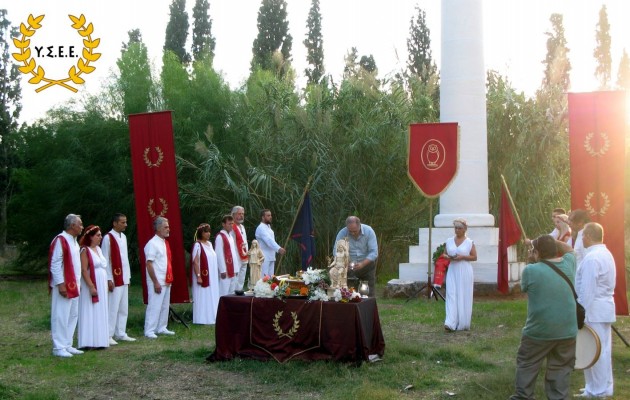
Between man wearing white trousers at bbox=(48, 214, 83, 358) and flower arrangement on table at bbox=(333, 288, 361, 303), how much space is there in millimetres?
3363

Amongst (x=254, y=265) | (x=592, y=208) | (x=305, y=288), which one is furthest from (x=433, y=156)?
(x=305, y=288)

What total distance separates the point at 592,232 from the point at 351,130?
1252 cm

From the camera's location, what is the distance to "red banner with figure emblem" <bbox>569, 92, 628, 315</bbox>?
396 inches

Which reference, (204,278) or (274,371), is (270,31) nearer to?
(204,278)

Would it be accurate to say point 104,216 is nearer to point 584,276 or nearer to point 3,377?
point 3,377

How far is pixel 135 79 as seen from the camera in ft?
85.8

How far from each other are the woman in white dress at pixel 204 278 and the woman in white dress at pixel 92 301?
2359 millimetres

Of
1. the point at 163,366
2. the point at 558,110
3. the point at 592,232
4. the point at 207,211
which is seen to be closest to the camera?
the point at 592,232

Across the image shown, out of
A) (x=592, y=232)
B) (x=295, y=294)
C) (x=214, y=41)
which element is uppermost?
(x=214, y=41)

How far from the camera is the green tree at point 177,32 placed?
38.0 meters

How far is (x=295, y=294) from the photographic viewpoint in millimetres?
8875

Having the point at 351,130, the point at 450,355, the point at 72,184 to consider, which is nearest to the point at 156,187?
the point at 450,355

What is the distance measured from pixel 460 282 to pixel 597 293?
4193 millimetres

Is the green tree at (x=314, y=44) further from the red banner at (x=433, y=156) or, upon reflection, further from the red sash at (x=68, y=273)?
the red sash at (x=68, y=273)
